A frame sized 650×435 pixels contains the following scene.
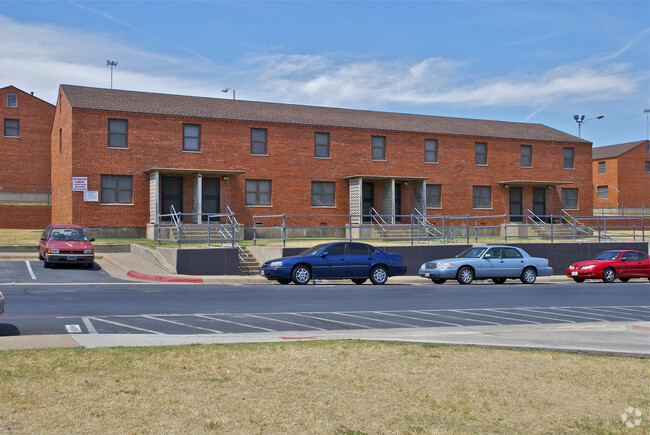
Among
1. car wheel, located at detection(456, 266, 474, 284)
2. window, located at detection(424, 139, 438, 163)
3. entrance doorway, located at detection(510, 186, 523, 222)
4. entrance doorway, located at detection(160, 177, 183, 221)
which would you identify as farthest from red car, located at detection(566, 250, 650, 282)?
entrance doorway, located at detection(160, 177, 183, 221)

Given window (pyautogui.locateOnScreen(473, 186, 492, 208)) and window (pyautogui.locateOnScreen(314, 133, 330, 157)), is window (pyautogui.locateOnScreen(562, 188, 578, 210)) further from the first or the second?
window (pyautogui.locateOnScreen(314, 133, 330, 157))

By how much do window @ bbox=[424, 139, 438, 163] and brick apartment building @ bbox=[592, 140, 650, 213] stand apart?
26349mm

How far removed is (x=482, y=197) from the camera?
1698 inches

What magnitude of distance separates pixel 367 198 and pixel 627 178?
111 ft

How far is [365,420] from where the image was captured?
20.3ft

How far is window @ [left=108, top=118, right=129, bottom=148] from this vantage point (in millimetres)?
34094

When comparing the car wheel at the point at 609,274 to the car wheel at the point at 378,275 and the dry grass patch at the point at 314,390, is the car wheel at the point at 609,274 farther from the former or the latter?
the dry grass patch at the point at 314,390

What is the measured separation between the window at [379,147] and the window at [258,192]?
23.0 ft

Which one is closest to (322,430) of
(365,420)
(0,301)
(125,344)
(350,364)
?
(365,420)

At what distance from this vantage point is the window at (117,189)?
34.0 m

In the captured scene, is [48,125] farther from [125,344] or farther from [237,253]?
[125,344]

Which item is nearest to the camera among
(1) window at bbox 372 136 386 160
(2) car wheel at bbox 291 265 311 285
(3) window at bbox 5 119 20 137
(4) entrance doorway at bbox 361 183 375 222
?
(2) car wheel at bbox 291 265 311 285

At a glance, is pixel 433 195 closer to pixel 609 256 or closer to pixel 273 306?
pixel 609 256

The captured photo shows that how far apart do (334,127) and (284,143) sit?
326 cm
